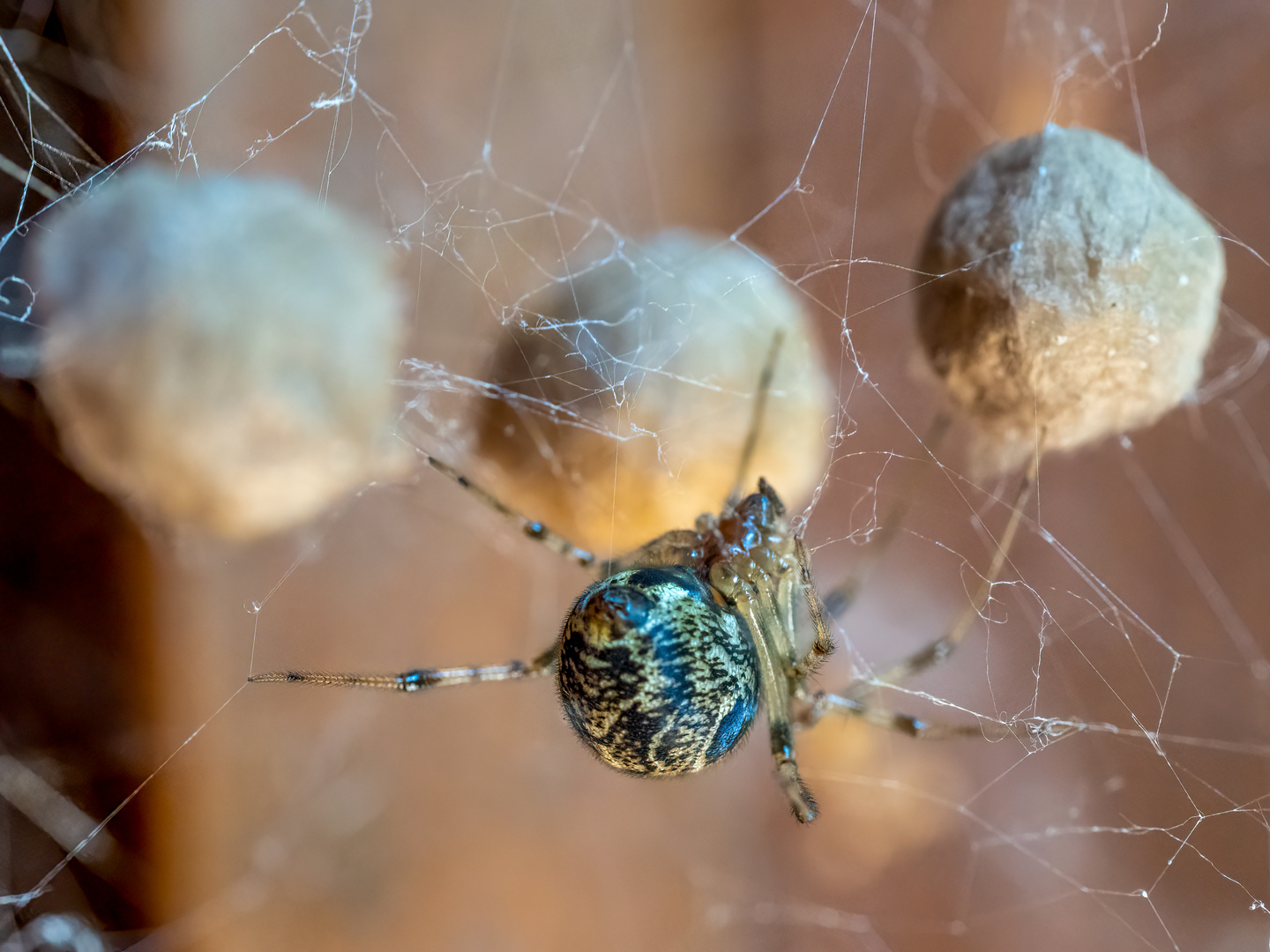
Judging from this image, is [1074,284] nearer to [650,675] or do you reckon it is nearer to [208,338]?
[650,675]

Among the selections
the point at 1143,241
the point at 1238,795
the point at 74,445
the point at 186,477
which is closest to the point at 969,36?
the point at 1143,241

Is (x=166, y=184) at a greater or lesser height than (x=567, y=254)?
greater

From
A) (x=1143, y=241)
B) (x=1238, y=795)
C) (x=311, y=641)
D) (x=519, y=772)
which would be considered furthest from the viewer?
(x=519, y=772)

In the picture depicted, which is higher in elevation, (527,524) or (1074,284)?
(1074,284)

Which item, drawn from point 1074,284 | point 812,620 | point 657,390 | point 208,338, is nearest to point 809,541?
point 812,620

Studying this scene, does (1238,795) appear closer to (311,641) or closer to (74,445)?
(311,641)

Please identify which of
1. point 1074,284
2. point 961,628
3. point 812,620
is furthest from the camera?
point 961,628

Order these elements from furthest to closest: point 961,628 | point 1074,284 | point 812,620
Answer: point 961,628 < point 812,620 < point 1074,284
